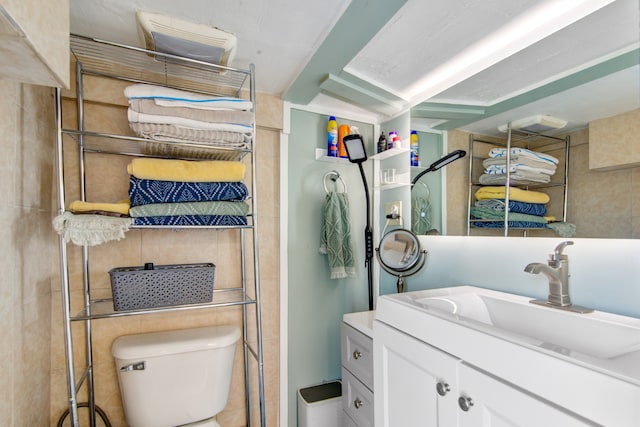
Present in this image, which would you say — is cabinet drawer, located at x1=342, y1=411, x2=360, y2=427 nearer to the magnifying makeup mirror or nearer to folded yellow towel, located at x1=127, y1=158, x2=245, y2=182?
the magnifying makeup mirror

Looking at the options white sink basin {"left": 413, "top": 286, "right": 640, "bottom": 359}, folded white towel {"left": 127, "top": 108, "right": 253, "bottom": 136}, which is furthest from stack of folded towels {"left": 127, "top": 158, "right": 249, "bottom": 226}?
white sink basin {"left": 413, "top": 286, "right": 640, "bottom": 359}

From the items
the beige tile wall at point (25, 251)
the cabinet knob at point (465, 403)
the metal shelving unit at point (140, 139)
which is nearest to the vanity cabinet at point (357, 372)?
the metal shelving unit at point (140, 139)

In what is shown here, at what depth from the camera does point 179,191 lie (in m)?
1.15

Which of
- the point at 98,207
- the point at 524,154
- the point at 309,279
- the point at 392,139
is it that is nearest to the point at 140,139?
the point at 98,207

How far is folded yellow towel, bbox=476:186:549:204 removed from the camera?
1041 mm

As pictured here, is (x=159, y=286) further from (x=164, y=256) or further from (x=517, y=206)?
(x=517, y=206)

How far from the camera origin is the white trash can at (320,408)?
1476mm

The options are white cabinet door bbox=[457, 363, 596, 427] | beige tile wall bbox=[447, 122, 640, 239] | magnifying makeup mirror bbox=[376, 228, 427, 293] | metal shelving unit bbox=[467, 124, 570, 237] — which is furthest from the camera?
magnifying makeup mirror bbox=[376, 228, 427, 293]

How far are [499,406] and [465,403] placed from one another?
0.09m

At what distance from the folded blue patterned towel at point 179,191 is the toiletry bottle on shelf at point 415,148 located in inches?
33.8

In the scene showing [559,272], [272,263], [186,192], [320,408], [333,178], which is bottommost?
[320,408]

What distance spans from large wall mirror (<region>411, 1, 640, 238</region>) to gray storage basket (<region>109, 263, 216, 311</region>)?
3.89ft

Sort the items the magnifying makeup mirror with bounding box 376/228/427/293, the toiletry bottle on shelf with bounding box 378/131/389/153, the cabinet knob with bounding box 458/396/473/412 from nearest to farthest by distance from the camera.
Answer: the cabinet knob with bounding box 458/396/473/412
the magnifying makeup mirror with bounding box 376/228/427/293
the toiletry bottle on shelf with bounding box 378/131/389/153

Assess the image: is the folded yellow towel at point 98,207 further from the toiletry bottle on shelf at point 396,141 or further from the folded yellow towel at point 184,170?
the toiletry bottle on shelf at point 396,141
